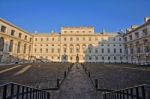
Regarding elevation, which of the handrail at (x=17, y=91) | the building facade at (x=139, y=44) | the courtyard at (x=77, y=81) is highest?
the building facade at (x=139, y=44)

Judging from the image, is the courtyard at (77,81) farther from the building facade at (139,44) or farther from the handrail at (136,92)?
the building facade at (139,44)

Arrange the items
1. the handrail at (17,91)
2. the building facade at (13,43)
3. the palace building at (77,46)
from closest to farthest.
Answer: the handrail at (17,91)
the building facade at (13,43)
the palace building at (77,46)

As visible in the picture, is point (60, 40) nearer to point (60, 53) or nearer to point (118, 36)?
point (60, 53)

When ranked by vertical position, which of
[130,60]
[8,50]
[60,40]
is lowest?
[130,60]

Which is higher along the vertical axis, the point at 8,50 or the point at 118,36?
the point at 118,36

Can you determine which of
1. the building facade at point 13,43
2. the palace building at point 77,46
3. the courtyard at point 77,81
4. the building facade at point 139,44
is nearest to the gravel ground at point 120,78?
the courtyard at point 77,81

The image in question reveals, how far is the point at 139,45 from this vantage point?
4438 cm

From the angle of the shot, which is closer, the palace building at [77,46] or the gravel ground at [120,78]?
the gravel ground at [120,78]

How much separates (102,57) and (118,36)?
12.8 m

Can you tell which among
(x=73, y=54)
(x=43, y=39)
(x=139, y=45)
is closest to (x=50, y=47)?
(x=43, y=39)

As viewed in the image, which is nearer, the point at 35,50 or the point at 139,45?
the point at 139,45

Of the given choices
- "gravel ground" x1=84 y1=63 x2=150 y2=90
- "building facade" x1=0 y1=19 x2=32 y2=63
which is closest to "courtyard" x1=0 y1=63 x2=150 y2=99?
"gravel ground" x1=84 y1=63 x2=150 y2=90

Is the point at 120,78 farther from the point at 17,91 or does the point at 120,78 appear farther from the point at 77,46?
the point at 77,46

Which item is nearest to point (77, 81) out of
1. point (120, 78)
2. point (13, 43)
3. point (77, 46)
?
point (120, 78)
